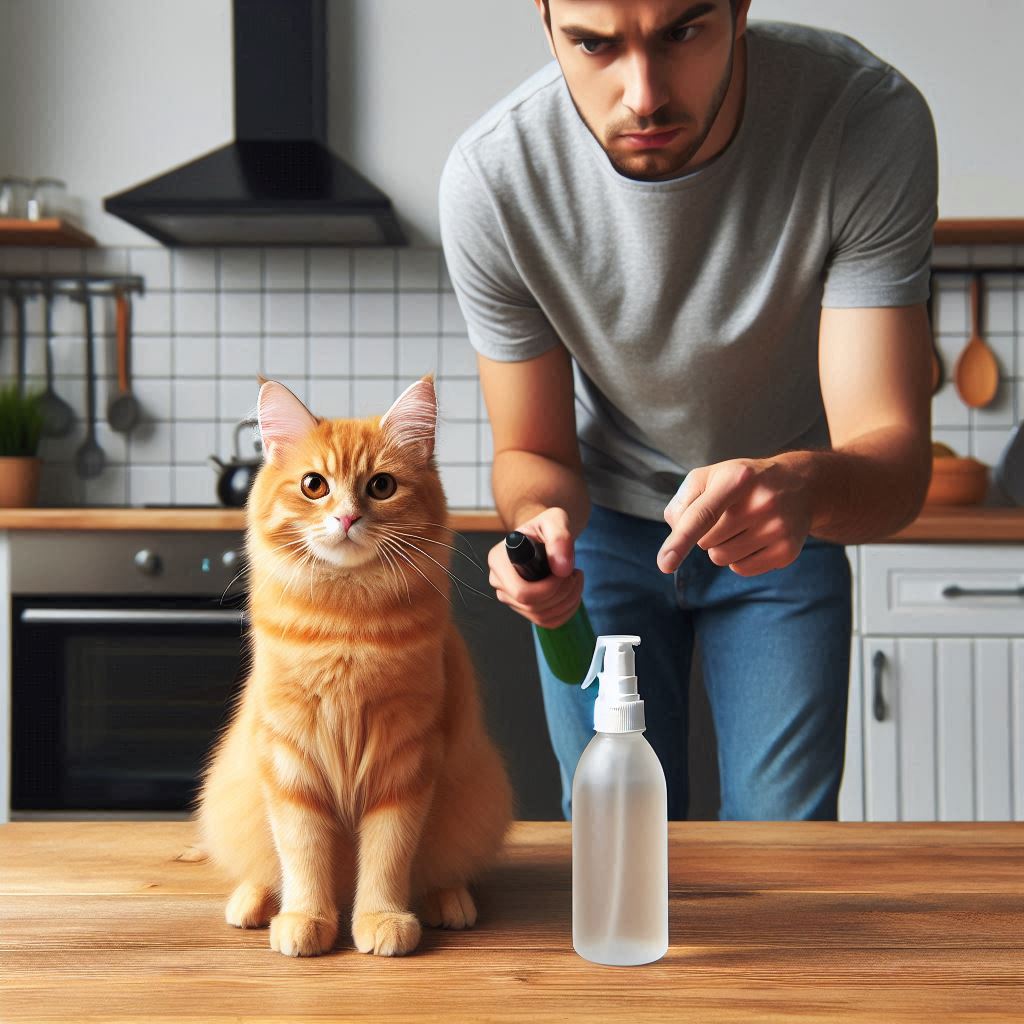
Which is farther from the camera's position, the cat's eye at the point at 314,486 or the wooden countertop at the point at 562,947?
the cat's eye at the point at 314,486

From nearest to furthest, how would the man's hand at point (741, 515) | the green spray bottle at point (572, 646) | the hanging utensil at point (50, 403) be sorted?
the man's hand at point (741, 515) → the green spray bottle at point (572, 646) → the hanging utensil at point (50, 403)

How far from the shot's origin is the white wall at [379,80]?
2881 millimetres

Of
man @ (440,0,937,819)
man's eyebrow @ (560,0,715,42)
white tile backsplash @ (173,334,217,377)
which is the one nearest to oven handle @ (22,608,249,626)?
white tile backsplash @ (173,334,217,377)

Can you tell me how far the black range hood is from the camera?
2.50 metres

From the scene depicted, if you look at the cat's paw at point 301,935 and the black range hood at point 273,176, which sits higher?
the black range hood at point 273,176

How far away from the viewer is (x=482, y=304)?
1.30 m

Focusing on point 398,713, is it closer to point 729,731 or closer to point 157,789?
point 729,731

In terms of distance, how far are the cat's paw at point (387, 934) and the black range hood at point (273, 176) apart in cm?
210

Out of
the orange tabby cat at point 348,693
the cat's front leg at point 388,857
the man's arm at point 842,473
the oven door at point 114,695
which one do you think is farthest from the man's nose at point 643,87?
the oven door at point 114,695

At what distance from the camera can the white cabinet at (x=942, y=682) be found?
2244 millimetres

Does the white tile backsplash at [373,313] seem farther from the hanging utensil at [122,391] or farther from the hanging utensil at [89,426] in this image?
the hanging utensil at [89,426]

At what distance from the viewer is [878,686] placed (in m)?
2.24

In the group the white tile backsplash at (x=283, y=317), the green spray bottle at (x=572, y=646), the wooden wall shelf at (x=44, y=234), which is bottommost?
the green spray bottle at (x=572, y=646)

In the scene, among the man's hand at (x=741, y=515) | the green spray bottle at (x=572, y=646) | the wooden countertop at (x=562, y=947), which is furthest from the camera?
the green spray bottle at (x=572, y=646)
